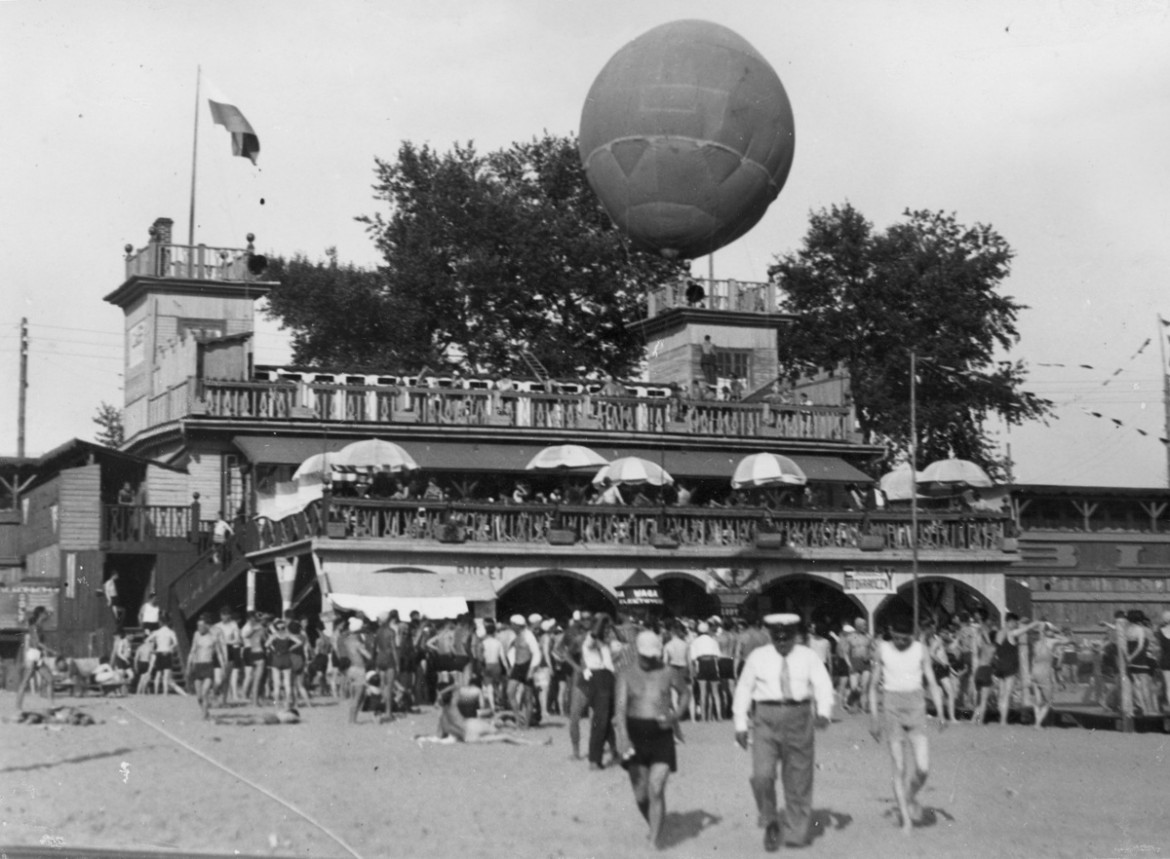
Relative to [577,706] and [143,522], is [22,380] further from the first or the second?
[577,706]

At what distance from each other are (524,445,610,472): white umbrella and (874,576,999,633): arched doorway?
650cm

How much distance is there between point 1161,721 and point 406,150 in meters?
35.7

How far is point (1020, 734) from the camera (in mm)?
24016

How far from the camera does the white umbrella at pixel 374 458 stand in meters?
32.7

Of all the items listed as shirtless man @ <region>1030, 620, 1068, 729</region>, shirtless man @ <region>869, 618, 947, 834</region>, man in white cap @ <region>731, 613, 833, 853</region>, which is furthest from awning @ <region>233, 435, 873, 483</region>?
man in white cap @ <region>731, 613, 833, 853</region>

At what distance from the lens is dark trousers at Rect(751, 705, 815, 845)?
14078 mm

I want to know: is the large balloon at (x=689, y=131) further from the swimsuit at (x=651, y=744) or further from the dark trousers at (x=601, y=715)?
the swimsuit at (x=651, y=744)

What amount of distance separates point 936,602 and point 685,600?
579cm

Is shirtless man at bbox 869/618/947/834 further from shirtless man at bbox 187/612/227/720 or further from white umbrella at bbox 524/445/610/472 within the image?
white umbrella at bbox 524/445/610/472

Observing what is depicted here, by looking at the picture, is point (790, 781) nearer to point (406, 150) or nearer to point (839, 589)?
point (839, 589)

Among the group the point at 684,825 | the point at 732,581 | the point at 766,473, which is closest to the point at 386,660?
the point at 684,825

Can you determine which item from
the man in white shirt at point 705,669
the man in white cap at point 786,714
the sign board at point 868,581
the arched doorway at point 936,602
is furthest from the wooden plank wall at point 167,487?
the man in white cap at point 786,714

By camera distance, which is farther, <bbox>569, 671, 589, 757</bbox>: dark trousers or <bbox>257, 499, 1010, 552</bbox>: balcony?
<bbox>257, 499, 1010, 552</bbox>: balcony

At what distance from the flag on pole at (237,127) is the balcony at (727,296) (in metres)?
11.6
